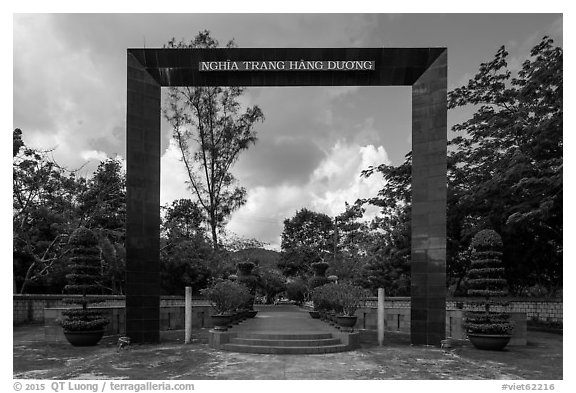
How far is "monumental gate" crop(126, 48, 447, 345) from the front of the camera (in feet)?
44.2

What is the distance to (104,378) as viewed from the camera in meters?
8.58

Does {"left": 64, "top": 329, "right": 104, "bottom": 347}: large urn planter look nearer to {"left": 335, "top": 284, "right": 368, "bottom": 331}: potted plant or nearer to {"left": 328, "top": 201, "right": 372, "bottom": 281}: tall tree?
{"left": 335, "top": 284, "right": 368, "bottom": 331}: potted plant

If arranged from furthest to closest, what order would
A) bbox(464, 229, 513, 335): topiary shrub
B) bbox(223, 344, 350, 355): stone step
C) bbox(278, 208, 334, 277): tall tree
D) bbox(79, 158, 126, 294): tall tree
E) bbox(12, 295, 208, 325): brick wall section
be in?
bbox(278, 208, 334, 277): tall tree < bbox(79, 158, 126, 294): tall tree < bbox(12, 295, 208, 325): brick wall section < bbox(464, 229, 513, 335): topiary shrub < bbox(223, 344, 350, 355): stone step

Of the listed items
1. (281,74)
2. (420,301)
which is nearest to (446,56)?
(281,74)

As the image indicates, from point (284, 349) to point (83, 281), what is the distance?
617cm

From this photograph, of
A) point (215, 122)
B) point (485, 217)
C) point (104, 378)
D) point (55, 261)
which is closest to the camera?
point (104, 378)

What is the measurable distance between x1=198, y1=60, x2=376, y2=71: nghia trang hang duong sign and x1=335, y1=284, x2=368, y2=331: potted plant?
20.8 feet

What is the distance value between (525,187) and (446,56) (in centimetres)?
756

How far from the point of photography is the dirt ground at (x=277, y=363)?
8.94 meters

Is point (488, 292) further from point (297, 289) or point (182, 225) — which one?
point (297, 289)

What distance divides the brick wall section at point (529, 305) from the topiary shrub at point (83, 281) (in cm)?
1196

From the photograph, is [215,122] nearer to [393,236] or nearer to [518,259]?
[393,236]

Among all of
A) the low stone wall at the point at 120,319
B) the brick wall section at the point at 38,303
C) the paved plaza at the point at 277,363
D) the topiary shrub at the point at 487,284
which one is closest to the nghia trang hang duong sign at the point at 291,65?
the topiary shrub at the point at 487,284

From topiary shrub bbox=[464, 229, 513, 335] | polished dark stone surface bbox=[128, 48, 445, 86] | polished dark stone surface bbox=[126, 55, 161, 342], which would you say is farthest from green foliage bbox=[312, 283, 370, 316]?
polished dark stone surface bbox=[128, 48, 445, 86]
